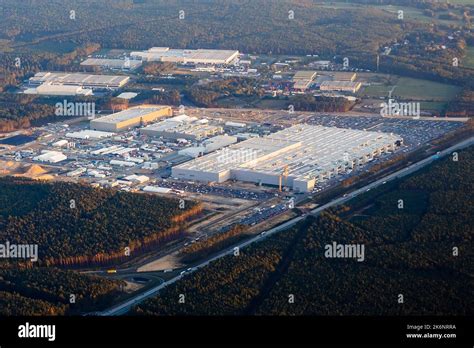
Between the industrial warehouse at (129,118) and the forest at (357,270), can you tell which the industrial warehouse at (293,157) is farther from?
the industrial warehouse at (129,118)

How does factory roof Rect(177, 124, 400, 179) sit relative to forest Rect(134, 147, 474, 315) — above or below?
above

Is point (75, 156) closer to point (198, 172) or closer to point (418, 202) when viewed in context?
point (198, 172)

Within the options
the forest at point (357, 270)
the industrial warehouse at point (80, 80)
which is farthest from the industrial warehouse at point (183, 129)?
the forest at point (357, 270)

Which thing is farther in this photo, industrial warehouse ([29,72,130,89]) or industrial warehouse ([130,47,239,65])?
industrial warehouse ([130,47,239,65])

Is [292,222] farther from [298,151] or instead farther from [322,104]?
[322,104]

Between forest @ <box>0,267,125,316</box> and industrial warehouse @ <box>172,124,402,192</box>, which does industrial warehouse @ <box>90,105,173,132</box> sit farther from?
forest @ <box>0,267,125,316</box>

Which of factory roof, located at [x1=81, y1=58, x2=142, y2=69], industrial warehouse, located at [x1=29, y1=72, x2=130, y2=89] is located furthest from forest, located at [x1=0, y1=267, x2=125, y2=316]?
factory roof, located at [x1=81, y1=58, x2=142, y2=69]

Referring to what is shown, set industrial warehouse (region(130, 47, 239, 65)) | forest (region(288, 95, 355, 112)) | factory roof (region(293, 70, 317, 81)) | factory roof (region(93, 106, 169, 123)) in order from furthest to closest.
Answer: industrial warehouse (region(130, 47, 239, 65)) → factory roof (region(293, 70, 317, 81)) → forest (region(288, 95, 355, 112)) → factory roof (region(93, 106, 169, 123))

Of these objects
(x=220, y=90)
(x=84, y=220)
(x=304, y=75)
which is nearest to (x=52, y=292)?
(x=84, y=220)
